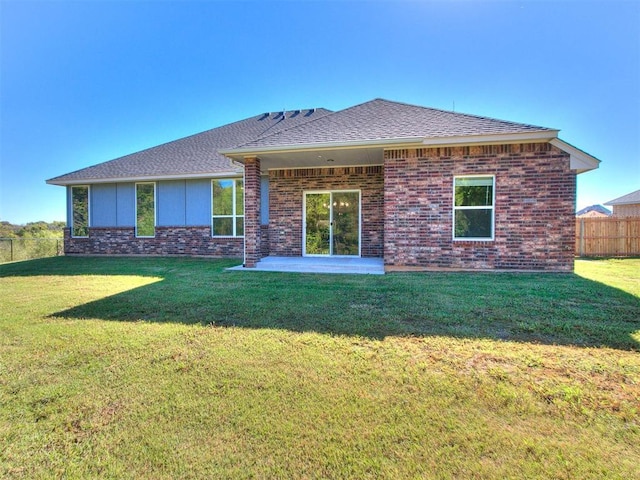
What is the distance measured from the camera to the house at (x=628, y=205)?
69.8ft

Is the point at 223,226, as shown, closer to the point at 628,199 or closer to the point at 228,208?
the point at 228,208

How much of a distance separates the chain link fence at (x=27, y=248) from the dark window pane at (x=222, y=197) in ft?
32.2

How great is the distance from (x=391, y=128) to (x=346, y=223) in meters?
3.58

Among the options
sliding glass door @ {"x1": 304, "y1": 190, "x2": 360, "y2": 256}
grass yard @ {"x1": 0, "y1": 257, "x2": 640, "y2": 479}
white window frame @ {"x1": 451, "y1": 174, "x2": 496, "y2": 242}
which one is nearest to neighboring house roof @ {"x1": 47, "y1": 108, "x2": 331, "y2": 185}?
sliding glass door @ {"x1": 304, "y1": 190, "x2": 360, "y2": 256}

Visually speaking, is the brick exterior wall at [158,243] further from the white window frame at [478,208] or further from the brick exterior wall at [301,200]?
the white window frame at [478,208]

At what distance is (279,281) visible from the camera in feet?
23.4

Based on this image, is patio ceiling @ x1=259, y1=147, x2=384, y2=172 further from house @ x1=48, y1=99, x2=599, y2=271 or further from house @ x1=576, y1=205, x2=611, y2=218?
house @ x1=576, y1=205, x2=611, y2=218

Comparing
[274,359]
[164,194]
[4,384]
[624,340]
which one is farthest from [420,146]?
[164,194]

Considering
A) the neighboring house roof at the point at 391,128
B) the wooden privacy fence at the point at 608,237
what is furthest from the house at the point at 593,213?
the neighboring house roof at the point at 391,128

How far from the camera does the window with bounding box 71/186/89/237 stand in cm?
1365

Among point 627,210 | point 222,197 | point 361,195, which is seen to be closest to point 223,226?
point 222,197

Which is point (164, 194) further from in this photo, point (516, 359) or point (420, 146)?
point (516, 359)

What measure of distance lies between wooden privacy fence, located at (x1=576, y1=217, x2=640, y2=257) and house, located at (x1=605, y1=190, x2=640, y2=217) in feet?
33.7

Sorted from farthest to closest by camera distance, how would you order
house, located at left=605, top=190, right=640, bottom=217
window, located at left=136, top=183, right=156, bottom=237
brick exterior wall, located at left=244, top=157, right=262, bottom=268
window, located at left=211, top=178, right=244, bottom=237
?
house, located at left=605, top=190, right=640, bottom=217 < window, located at left=136, top=183, right=156, bottom=237 < window, located at left=211, top=178, right=244, bottom=237 < brick exterior wall, located at left=244, top=157, right=262, bottom=268
